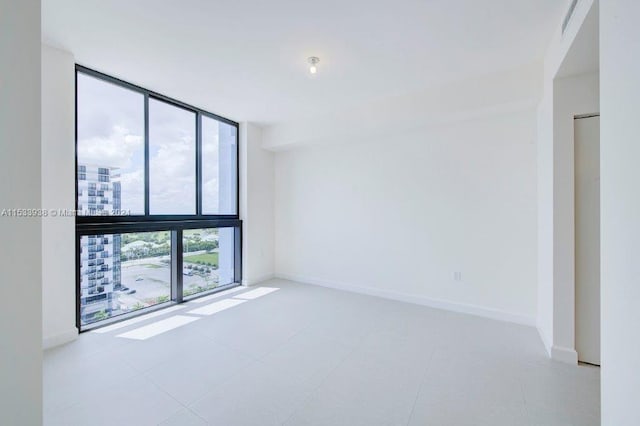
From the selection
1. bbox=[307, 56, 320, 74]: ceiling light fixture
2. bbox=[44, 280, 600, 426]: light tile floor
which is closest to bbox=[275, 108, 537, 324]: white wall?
bbox=[44, 280, 600, 426]: light tile floor

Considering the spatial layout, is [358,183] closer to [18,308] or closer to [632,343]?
[632,343]

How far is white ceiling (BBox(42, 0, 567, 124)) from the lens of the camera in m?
2.02

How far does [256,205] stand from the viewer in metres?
4.88

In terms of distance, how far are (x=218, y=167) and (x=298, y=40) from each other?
2656 mm

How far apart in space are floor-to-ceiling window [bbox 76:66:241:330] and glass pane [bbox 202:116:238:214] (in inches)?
0.7

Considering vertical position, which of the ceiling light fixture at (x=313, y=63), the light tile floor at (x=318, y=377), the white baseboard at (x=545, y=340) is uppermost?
the ceiling light fixture at (x=313, y=63)

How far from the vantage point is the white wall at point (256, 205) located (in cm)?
469

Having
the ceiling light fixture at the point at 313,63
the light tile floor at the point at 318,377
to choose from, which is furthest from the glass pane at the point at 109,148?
the ceiling light fixture at the point at 313,63

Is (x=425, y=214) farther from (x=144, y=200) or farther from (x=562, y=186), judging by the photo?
(x=144, y=200)

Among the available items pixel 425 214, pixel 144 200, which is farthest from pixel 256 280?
pixel 425 214

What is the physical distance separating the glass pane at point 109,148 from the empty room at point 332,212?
0.02 metres

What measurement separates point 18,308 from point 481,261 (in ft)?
13.2

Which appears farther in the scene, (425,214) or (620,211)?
(425,214)

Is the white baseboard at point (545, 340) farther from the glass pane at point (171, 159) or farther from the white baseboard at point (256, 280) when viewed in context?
the glass pane at point (171, 159)
